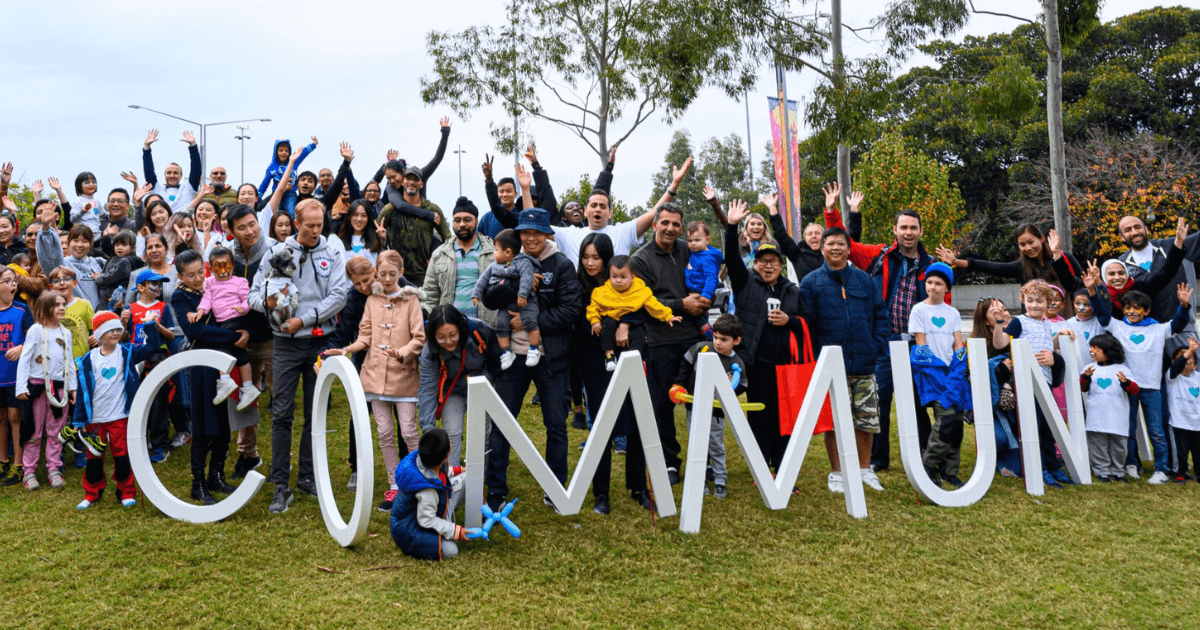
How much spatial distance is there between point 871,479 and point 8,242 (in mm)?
8043

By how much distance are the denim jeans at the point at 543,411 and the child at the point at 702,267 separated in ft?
3.64

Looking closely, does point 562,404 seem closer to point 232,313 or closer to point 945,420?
point 232,313

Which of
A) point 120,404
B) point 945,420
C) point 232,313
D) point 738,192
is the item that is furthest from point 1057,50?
point 738,192

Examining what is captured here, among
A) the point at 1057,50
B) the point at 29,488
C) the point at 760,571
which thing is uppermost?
the point at 1057,50

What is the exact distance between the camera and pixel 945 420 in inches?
238

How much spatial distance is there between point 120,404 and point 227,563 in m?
1.82

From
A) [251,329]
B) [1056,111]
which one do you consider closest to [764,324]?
[251,329]

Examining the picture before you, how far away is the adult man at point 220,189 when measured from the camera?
9.29m

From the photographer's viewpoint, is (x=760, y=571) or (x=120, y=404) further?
(x=120, y=404)

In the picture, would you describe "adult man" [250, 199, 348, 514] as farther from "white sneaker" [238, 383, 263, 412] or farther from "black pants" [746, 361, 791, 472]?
"black pants" [746, 361, 791, 472]

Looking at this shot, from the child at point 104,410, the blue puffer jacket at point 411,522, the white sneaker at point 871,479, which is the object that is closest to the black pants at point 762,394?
the white sneaker at point 871,479

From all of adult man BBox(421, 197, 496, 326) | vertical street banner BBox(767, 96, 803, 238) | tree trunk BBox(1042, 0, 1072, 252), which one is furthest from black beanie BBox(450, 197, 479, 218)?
vertical street banner BBox(767, 96, 803, 238)

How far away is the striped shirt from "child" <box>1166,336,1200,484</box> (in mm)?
5270

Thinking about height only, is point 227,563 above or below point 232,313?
below
